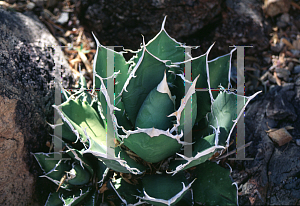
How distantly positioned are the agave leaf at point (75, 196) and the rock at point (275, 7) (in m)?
1.85

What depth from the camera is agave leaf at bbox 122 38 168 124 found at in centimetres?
110

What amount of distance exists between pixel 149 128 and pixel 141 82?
0.24 meters

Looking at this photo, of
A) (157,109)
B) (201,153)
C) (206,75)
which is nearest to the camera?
(201,153)

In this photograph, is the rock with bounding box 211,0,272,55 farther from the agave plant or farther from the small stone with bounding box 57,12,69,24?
the small stone with bounding box 57,12,69,24

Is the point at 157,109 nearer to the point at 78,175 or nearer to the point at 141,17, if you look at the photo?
the point at 78,175

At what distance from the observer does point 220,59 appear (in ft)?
4.18

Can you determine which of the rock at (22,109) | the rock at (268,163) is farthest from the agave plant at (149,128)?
the rock at (268,163)

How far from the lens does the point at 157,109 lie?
1.06 meters

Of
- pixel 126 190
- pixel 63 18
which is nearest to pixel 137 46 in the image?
pixel 63 18

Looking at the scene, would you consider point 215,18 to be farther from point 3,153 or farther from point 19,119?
point 3,153

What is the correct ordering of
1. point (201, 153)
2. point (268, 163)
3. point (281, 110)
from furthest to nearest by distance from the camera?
point (281, 110) < point (268, 163) < point (201, 153)

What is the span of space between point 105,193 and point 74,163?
0.73 ft

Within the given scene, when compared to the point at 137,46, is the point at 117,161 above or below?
below

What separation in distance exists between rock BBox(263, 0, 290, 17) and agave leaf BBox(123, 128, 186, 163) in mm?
1555
